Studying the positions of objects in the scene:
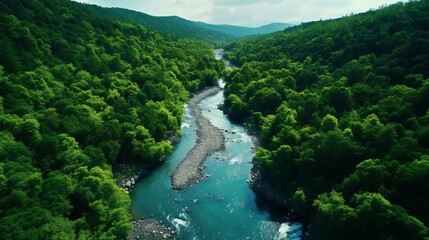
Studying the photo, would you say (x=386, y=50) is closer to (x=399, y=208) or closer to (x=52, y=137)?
(x=399, y=208)

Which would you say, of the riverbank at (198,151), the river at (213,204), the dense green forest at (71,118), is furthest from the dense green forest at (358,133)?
the dense green forest at (71,118)

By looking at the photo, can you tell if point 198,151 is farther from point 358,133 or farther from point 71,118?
point 358,133

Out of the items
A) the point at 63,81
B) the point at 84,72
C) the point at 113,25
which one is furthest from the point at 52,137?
the point at 113,25

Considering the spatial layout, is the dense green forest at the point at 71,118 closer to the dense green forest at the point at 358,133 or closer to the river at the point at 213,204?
the river at the point at 213,204

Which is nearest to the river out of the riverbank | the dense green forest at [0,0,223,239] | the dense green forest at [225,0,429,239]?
the riverbank

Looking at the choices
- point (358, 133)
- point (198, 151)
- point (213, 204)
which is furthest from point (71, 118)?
point (358, 133)
